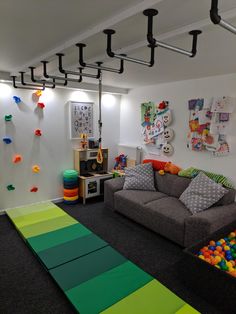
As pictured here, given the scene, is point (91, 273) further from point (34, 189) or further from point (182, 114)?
point (182, 114)

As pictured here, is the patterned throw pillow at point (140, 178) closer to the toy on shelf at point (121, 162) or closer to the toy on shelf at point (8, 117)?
the toy on shelf at point (121, 162)

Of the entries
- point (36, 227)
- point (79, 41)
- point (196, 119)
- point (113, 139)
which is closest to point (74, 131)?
point (113, 139)

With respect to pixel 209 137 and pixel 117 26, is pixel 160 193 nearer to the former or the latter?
pixel 209 137

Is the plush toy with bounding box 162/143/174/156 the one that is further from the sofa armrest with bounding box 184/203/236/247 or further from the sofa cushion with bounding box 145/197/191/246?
the sofa armrest with bounding box 184/203/236/247

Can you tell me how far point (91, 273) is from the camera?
236cm

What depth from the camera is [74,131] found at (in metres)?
4.41

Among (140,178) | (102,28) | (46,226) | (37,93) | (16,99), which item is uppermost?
(102,28)

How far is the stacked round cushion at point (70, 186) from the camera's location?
4.23 metres

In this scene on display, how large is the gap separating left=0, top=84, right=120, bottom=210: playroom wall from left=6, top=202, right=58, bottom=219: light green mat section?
126mm

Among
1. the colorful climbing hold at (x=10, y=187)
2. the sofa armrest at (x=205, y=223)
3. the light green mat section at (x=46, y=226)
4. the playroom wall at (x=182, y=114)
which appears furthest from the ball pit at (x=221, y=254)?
the colorful climbing hold at (x=10, y=187)

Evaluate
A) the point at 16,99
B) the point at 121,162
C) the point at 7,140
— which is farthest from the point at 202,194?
the point at 16,99

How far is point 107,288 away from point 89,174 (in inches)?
104

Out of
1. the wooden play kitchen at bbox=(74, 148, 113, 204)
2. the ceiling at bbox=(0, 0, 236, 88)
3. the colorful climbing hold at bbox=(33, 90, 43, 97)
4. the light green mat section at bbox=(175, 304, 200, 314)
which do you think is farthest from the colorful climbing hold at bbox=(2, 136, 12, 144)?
the light green mat section at bbox=(175, 304, 200, 314)

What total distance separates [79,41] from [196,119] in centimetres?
240
